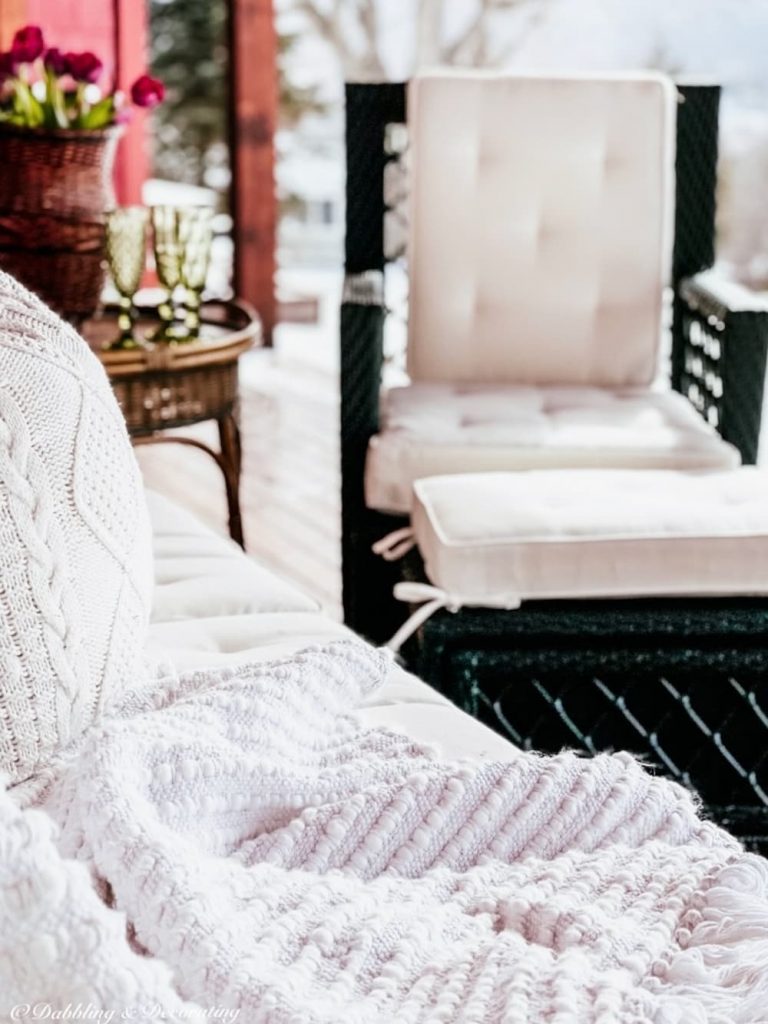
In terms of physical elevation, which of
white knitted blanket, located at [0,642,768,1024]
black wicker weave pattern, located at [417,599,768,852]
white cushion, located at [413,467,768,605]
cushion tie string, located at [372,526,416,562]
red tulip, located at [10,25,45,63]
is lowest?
black wicker weave pattern, located at [417,599,768,852]

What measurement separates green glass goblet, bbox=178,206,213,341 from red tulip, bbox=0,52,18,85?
1.11 feet

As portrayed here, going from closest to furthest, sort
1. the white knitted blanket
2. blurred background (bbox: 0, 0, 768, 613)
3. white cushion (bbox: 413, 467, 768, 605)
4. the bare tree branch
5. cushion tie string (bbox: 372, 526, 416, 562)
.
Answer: the white knitted blanket < white cushion (bbox: 413, 467, 768, 605) < cushion tie string (bbox: 372, 526, 416, 562) < blurred background (bbox: 0, 0, 768, 613) < the bare tree branch

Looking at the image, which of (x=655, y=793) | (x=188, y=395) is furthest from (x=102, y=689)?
(x=188, y=395)

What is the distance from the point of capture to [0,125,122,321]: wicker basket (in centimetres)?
212

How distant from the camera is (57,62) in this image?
7.25ft

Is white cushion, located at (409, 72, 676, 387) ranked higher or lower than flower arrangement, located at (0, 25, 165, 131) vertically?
lower

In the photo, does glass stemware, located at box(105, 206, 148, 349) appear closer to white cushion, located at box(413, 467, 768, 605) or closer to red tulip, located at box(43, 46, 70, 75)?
red tulip, located at box(43, 46, 70, 75)

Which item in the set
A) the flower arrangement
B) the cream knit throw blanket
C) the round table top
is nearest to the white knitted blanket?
the cream knit throw blanket

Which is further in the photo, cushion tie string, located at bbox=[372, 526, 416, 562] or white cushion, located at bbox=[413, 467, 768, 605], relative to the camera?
cushion tie string, located at bbox=[372, 526, 416, 562]

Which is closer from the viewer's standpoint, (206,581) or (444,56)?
(206,581)

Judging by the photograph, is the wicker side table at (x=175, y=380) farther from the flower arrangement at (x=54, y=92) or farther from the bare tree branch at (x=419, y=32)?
the bare tree branch at (x=419, y=32)

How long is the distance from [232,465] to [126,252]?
42 cm

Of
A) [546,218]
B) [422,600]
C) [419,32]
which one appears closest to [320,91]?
[419,32]

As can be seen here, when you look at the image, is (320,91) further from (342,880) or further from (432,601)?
(342,880)
